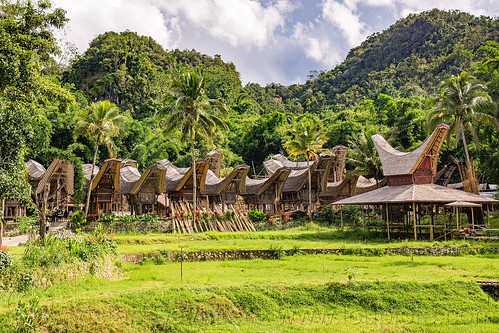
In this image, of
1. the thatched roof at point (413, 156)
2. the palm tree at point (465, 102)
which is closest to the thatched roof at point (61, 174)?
the thatched roof at point (413, 156)

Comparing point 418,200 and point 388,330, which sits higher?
point 418,200

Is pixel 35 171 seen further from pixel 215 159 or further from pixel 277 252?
pixel 277 252

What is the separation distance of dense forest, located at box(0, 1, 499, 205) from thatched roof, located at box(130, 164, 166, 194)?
294 centimetres

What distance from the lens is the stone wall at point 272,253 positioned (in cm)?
1902

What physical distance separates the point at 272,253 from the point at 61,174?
1902 centimetres

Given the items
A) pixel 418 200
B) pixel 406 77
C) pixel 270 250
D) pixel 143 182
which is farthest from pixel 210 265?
pixel 406 77

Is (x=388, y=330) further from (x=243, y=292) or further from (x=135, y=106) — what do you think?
(x=135, y=106)

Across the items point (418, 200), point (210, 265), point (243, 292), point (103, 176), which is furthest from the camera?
point (103, 176)

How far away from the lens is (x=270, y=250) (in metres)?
20.4

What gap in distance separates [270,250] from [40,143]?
83.5 ft

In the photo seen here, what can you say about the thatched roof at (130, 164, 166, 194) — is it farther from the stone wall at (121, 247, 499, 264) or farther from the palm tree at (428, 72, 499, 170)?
the palm tree at (428, 72, 499, 170)

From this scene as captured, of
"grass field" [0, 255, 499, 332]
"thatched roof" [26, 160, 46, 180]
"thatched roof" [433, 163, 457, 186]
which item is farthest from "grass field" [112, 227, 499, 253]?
"thatched roof" [433, 163, 457, 186]

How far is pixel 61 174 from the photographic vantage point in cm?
3183

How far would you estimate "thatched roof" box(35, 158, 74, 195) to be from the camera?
3030 cm
